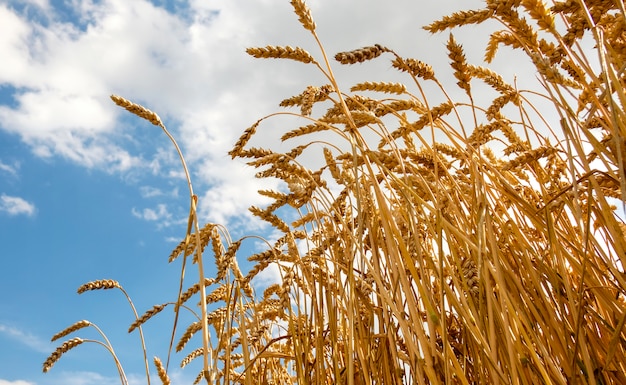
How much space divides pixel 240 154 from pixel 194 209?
1.91 feet

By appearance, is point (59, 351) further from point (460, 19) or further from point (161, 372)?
point (460, 19)

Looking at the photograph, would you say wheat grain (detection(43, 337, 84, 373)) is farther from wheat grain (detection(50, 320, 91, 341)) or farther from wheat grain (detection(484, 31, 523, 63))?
wheat grain (detection(484, 31, 523, 63))

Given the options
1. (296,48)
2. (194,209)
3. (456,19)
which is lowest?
(194,209)

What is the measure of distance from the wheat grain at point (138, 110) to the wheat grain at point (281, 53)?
0.32 metres

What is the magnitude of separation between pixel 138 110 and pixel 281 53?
41 cm

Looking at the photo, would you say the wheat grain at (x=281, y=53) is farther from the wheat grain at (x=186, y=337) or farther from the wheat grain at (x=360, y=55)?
the wheat grain at (x=186, y=337)

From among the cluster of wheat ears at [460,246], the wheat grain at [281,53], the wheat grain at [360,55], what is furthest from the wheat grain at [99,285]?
the wheat grain at [360,55]

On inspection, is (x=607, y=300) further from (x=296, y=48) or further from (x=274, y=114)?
(x=274, y=114)

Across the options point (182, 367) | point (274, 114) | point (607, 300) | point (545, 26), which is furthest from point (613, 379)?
point (182, 367)

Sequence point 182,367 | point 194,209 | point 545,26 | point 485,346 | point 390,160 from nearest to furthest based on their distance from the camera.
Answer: point 485,346 → point 545,26 → point 194,209 → point 390,160 → point 182,367

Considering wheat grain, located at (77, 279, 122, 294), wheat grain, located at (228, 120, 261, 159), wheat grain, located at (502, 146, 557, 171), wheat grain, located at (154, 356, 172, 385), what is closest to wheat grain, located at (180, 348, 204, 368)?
wheat grain, located at (154, 356, 172, 385)

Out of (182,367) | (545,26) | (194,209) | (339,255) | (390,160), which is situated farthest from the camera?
(182,367)

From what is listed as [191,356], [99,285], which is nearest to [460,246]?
[99,285]

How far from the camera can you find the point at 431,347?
1.07 meters
